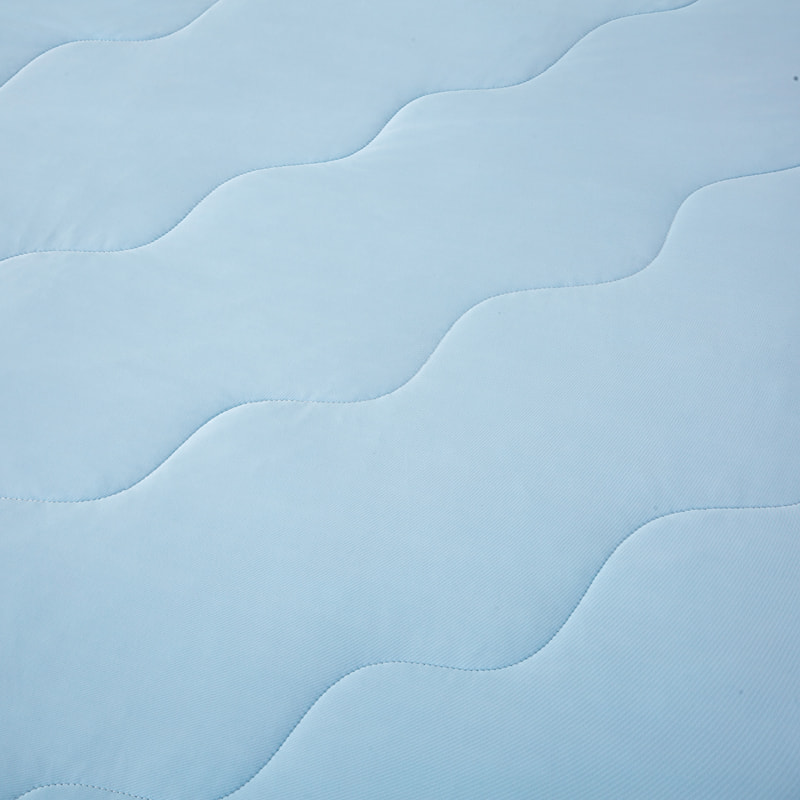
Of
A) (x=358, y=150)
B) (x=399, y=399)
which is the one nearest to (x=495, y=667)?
(x=399, y=399)

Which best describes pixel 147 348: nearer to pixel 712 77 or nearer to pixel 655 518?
pixel 655 518

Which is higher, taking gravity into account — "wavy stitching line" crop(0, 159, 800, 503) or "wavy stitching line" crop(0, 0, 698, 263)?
"wavy stitching line" crop(0, 0, 698, 263)

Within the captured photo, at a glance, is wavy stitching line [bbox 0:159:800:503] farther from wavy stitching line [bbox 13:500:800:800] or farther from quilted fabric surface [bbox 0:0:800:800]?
wavy stitching line [bbox 13:500:800:800]

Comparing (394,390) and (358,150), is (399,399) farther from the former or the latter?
(358,150)

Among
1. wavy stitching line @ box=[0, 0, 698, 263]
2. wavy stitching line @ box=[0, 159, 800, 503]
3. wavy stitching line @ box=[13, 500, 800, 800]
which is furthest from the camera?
wavy stitching line @ box=[0, 0, 698, 263]

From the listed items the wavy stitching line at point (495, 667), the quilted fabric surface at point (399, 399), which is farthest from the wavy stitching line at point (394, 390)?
the wavy stitching line at point (495, 667)

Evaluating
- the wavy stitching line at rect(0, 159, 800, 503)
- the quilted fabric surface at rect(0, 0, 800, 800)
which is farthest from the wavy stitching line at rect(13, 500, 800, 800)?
the wavy stitching line at rect(0, 159, 800, 503)

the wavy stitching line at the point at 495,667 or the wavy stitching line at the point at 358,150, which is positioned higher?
the wavy stitching line at the point at 358,150

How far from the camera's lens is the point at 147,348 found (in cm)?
84

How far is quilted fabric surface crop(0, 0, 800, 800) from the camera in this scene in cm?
63

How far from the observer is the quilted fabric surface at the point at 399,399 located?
2.07ft

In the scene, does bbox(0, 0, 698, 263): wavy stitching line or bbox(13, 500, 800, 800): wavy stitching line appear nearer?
bbox(13, 500, 800, 800): wavy stitching line

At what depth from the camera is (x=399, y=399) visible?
2.62ft

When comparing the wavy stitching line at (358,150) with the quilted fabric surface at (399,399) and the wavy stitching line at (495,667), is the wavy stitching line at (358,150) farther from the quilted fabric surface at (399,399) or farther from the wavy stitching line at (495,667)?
the wavy stitching line at (495,667)
